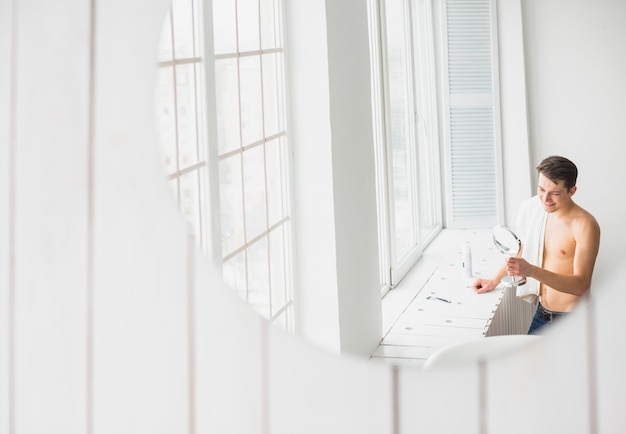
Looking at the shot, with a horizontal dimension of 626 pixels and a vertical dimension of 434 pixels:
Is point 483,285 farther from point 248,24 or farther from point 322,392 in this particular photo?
point 248,24

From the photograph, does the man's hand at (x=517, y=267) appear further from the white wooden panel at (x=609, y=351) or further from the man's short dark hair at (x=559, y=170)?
the white wooden panel at (x=609, y=351)

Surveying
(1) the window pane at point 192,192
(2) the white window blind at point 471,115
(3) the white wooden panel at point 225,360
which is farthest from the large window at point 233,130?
(2) the white window blind at point 471,115

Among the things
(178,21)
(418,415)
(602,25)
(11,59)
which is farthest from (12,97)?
(602,25)

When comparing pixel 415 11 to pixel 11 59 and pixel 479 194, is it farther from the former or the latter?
pixel 11 59

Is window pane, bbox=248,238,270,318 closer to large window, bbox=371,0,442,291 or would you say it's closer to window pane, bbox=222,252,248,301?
window pane, bbox=222,252,248,301

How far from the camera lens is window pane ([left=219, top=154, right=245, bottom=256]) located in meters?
0.68

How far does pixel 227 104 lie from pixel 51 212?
350 millimetres

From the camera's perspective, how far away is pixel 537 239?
584mm

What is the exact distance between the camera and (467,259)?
66 cm

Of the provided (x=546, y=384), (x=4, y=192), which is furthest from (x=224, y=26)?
(x=546, y=384)

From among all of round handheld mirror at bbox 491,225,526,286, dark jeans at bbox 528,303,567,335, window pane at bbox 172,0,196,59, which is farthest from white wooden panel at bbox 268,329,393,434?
window pane at bbox 172,0,196,59

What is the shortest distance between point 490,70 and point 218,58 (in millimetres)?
339

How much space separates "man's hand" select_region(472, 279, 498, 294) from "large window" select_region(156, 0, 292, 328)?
0.63 ft

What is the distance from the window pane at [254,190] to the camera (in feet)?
2.48
